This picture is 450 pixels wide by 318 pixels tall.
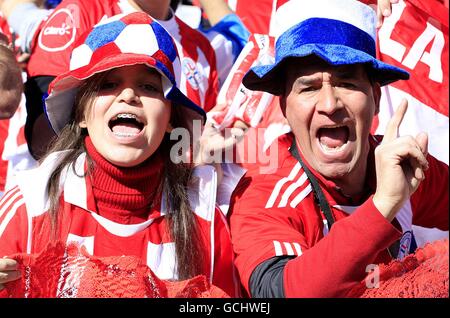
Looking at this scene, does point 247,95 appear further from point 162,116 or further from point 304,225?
point 304,225

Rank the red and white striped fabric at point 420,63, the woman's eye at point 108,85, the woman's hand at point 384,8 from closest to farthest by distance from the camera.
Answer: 1. the woman's eye at point 108,85
2. the woman's hand at point 384,8
3. the red and white striped fabric at point 420,63

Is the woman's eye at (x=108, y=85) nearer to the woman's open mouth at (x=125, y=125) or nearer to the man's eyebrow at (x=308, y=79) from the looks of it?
the woman's open mouth at (x=125, y=125)

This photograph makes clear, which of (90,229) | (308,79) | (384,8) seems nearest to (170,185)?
(90,229)

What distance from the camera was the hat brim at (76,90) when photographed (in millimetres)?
2430

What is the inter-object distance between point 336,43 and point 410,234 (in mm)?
636

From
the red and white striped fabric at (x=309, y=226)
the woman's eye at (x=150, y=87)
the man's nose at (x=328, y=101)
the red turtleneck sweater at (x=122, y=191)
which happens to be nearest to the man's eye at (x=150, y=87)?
the woman's eye at (x=150, y=87)

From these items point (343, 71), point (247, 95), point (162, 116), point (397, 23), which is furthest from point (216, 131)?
point (397, 23)

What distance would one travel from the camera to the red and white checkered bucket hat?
246 cm

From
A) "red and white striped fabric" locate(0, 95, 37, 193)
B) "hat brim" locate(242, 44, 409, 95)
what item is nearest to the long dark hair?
"hat brim" locate(242, 44, 409, 95)

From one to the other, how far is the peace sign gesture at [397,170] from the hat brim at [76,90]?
722 mm

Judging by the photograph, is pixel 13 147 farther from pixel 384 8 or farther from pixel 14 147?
pixel 384 8

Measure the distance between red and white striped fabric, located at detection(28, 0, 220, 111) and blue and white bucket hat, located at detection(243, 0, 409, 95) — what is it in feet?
2.98

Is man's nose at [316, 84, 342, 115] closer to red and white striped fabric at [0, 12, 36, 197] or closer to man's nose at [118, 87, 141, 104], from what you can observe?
man's nose at [118, 87, 141, 104]

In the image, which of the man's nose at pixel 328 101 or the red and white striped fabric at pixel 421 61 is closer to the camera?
the man's nose at pixel 328 101
